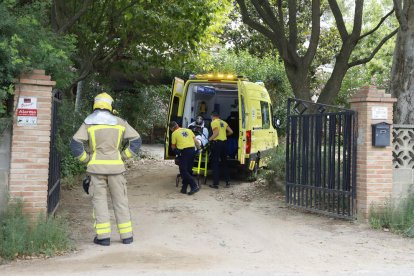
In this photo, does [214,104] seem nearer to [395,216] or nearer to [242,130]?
[242,130]

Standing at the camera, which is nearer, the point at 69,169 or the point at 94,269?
the point at 94,269

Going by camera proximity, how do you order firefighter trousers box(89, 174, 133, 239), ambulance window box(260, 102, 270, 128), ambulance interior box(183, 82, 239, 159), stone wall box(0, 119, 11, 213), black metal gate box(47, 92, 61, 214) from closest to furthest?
stone wall box(0, 119, 11, 213)
firefighter trousers box(89, 174, 133, 239)
black metal gate box(47, 92, 61, 214)
ambulance interior box(183, 82, 239, 159)
ambulance window box(260, 102, 270, 128)

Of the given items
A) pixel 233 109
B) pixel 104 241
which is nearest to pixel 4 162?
pixel 104 241

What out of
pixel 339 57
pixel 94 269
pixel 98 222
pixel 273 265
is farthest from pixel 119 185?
pixel 339 57

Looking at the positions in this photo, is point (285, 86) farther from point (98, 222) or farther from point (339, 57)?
point (98, 222)

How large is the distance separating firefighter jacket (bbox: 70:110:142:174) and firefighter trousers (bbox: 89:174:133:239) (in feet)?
0.43

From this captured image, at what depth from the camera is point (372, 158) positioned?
26.7 feet

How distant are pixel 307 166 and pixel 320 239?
1.89 metres

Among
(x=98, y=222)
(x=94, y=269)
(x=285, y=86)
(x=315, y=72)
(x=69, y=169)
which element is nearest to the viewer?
(x=94, y=269)

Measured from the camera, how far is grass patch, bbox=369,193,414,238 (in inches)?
307

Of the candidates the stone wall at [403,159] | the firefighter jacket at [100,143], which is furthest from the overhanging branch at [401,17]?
the firefighter jacket at [100,143]

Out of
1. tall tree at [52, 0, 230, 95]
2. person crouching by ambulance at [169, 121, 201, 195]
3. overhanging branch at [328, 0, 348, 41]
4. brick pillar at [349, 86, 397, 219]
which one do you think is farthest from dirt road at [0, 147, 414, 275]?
tall tree at [52, 0, 230, 95]

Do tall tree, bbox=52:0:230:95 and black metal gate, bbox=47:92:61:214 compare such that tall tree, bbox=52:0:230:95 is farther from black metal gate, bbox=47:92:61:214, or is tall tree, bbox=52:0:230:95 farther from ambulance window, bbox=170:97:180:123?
black metal gate, bbox=47:92:61:214

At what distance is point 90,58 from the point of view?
13.8 m
